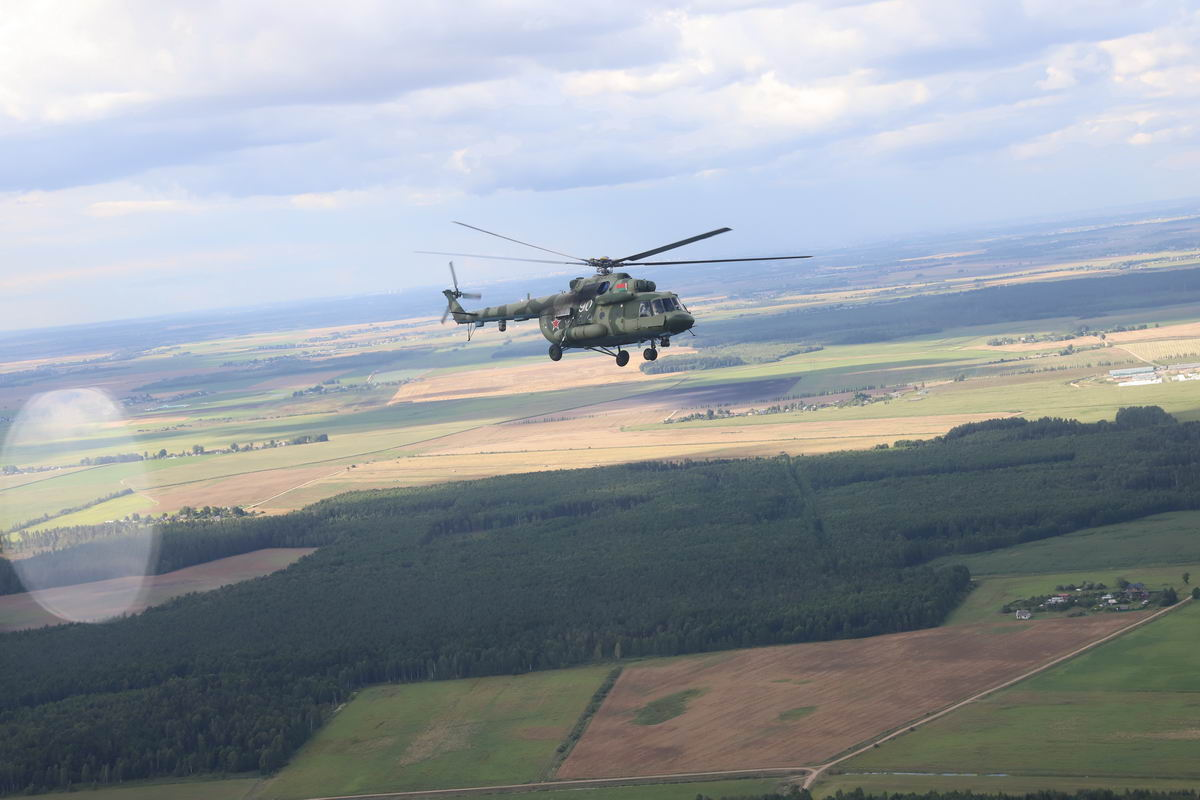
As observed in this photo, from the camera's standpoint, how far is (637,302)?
240ft

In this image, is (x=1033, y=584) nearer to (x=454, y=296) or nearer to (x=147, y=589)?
(x=454, y=296)

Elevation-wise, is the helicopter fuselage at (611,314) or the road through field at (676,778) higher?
the helicopter fuselage at (611,314)

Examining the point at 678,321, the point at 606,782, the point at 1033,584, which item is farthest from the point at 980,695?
the point at 678,321

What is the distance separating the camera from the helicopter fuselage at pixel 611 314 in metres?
72.1

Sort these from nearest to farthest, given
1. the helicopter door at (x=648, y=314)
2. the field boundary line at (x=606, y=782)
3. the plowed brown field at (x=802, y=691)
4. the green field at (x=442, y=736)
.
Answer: the helicopter door at (x=648, y=314)
the field boundary line at (x=606, y=782)
the plowed brown field at (x=802, y=691)
the green field at (x=442, y=736)

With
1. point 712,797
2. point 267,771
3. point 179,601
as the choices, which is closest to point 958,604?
point 712,797

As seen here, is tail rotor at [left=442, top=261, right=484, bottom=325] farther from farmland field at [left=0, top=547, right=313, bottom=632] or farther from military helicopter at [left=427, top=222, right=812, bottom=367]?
farmland field at [left=0, top=547, right=313, bottom=632]

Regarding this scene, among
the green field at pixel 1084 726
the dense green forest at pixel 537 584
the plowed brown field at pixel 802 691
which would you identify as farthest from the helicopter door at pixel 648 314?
the dense green forest at pixel 537 584

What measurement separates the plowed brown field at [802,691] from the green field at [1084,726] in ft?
10.7

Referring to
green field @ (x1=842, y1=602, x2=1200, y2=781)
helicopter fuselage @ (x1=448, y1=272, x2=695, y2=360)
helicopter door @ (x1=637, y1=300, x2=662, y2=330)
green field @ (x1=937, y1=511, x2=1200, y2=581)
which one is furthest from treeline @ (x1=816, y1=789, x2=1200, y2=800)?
green field @ (x1=937, y1=511, x2=1200, y2=581)

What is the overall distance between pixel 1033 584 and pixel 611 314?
76164 millimetres

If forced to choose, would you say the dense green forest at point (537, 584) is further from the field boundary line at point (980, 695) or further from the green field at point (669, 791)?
the green field at point (669, 791)

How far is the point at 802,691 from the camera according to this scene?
110 m

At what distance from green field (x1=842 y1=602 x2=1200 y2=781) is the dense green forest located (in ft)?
69.1
